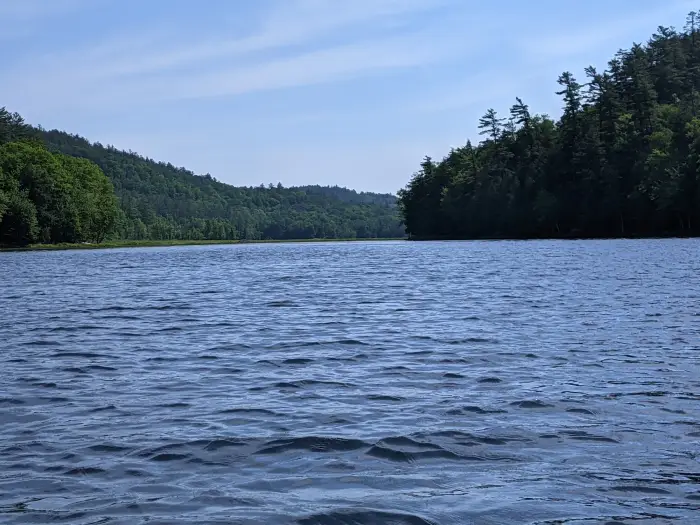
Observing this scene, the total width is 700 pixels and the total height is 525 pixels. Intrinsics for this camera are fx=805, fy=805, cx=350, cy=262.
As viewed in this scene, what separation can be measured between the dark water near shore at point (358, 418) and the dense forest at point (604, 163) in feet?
336

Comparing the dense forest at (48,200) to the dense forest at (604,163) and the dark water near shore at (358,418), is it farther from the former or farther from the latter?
the dark water near shore at (358,418)

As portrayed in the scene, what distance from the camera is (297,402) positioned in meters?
14.1

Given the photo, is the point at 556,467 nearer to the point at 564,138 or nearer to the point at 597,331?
the point at 597,331

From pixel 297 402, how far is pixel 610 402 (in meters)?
5.31

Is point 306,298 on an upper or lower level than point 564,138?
lower

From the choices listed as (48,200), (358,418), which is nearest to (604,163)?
(48,200)

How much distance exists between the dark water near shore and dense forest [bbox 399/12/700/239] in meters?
103

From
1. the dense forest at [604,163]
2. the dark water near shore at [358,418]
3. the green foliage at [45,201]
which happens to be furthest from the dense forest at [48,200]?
the dark water near shore at [358,418]

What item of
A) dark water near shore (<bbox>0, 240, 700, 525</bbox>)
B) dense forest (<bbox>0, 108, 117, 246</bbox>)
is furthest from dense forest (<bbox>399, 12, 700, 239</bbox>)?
dark water near shore (<bbox>0, 240, 700, 525</bbox>)

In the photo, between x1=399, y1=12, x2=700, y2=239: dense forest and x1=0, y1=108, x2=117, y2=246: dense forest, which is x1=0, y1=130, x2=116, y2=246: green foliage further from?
x1=399, y1=12, x2=700, y2=239: dense forest

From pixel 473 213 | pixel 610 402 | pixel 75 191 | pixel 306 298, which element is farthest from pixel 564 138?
pixel 610 402

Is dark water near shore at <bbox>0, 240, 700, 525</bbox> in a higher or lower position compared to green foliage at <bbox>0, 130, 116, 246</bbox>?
lower

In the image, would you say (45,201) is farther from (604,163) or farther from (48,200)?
(604,163)

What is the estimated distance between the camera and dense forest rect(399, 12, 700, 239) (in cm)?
12300
